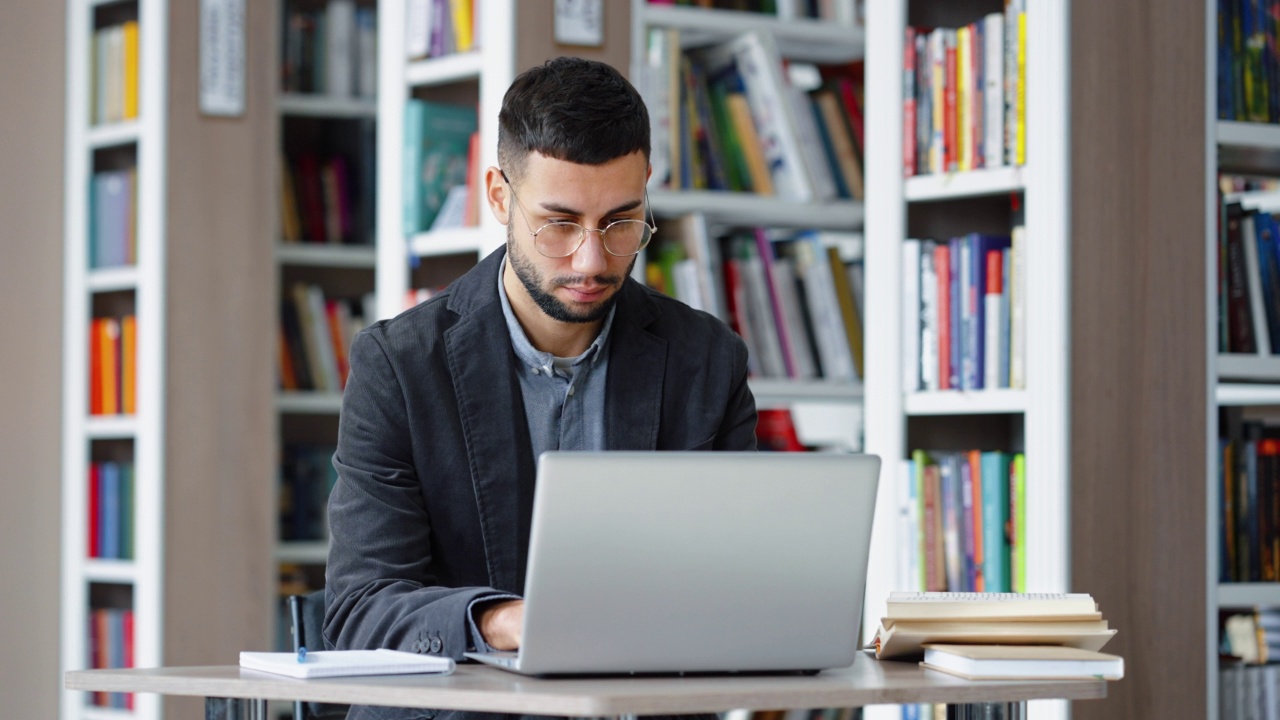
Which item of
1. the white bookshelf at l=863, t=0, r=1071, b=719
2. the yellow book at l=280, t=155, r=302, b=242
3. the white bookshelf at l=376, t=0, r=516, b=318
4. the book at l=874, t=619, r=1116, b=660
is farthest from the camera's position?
the yellow book at l=280, t=155, r=302, b=242

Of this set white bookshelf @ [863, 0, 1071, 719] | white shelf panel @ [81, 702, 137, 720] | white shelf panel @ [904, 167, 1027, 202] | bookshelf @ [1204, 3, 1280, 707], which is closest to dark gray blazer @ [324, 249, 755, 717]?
white bookshelf @ [863, 0, 1071, 719]

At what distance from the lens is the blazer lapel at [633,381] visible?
199cm

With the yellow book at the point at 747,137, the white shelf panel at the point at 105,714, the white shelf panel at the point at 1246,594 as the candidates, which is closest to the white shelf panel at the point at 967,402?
the white shelf panel at the point at 1246,594

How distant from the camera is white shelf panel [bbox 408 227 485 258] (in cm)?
337

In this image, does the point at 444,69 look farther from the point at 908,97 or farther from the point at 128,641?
the point at 128,641

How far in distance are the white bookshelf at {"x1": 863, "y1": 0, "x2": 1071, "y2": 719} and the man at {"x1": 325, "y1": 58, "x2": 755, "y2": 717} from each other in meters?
0.80

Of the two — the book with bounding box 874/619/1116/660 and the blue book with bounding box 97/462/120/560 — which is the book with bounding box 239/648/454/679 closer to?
the book with bounding box 874/619/1116/660

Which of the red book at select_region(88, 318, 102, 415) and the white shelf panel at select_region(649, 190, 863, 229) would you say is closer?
the white shelf panel at select_region(649, 190, 863, 229)

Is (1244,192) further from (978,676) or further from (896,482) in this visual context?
(978,676)

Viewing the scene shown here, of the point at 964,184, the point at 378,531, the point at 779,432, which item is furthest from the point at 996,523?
the point at 378,531

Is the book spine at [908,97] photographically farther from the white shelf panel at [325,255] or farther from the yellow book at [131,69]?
the yellow book at [131,69]

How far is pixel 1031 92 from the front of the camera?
8.91ft

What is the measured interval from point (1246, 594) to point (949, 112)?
105cm

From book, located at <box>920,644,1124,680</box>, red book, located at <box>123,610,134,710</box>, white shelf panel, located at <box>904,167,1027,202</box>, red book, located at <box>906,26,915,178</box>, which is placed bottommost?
red book, located at <box>123,610,134,710</box>
